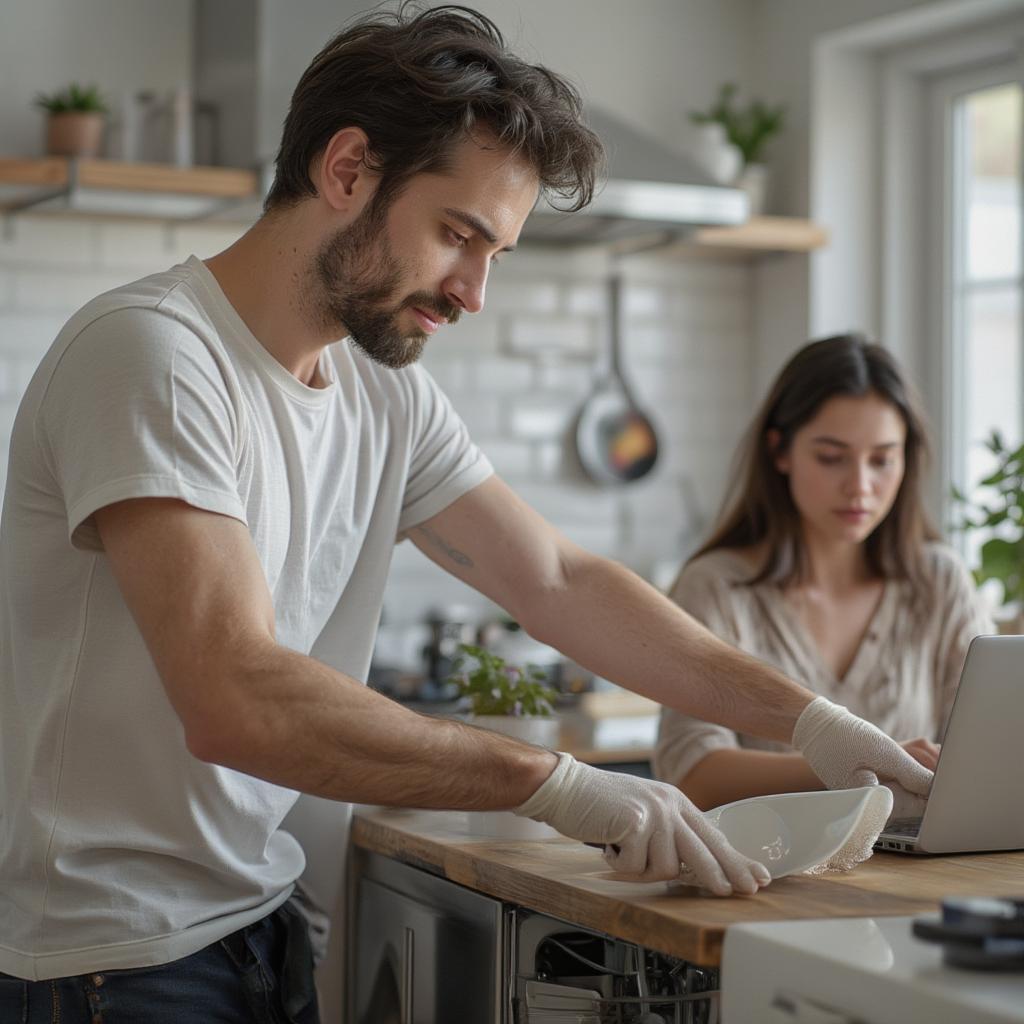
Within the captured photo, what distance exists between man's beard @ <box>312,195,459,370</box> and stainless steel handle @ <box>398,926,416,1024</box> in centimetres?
74

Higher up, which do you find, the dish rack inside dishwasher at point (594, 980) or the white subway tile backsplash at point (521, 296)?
the white subway tile backsplash at point (521, 296)

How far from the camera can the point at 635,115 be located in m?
4.27

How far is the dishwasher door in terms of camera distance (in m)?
1.66

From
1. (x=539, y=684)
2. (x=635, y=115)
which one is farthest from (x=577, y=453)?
(x=539, y=684)

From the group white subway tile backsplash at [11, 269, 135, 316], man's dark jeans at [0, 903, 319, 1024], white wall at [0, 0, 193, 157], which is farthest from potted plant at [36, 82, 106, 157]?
man's dark jeans at [0, 903, 319, 1024]

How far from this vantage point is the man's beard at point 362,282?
1.63 metres

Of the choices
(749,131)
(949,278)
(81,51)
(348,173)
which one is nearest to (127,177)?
(81,51)

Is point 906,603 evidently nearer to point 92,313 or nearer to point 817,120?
point 92,313

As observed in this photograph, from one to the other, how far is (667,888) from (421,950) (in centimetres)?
55

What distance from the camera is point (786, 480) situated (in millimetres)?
2520

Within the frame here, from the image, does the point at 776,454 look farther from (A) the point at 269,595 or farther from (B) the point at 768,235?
(B) the point at 768,235

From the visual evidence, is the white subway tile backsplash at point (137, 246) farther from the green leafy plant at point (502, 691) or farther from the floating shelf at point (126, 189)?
the green leafy plant at point (502, 691)

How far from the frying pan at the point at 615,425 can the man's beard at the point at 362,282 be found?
8.58ft

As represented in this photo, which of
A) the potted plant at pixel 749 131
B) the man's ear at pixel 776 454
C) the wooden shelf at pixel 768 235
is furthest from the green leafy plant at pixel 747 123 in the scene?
the man's ear at pixel 776 454
